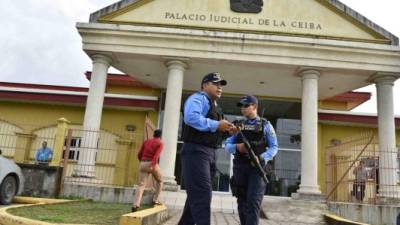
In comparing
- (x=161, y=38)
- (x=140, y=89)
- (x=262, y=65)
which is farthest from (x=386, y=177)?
Answer: (x=140, y=89)

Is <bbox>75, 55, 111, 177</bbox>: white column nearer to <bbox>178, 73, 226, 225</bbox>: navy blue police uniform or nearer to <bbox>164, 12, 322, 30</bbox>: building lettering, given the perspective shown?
<bbox>164, 12, 322, 30</bbox>: building lettering

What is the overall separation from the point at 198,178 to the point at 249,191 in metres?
0.99

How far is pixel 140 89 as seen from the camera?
18250 millimetres

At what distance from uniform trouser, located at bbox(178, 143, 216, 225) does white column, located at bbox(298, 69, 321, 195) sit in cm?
806

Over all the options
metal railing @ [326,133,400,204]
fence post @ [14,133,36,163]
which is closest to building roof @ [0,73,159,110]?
fence post @ [14,133,36,163]

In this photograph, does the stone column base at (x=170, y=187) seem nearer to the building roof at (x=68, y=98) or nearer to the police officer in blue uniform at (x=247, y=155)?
the building roof at (x=68, y=98)

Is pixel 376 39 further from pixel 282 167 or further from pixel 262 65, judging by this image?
pixel 282 167

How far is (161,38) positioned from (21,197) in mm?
5999

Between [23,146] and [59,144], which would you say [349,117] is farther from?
[23,146]

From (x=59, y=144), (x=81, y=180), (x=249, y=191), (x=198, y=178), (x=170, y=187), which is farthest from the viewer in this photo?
(x=170, y=187)

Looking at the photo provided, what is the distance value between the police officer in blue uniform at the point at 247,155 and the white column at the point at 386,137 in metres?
8.13

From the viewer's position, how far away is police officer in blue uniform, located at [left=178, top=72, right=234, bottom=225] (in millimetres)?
3656

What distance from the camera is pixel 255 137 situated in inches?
184

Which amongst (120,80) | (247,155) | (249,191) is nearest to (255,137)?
(247,155)
